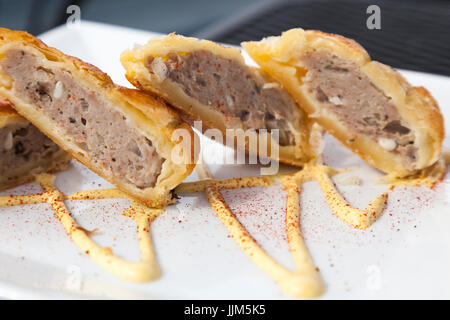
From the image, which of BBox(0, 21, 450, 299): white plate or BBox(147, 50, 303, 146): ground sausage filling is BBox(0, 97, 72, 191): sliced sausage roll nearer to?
BBox(0, 21, 450, 299): white plate

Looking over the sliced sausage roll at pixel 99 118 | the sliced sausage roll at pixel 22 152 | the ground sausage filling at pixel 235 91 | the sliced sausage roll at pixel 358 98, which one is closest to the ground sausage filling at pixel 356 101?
the sliced sausage roll at pixel 358 98

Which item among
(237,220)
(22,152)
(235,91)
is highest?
(235,91)

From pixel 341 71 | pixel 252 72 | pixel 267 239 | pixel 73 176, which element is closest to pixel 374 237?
pixel 267 239

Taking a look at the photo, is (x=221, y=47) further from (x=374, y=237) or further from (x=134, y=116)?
(x=374, y=237)

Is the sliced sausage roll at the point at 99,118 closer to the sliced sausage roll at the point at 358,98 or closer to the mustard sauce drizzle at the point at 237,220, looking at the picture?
the mustard sauce drizzle at the point at 237,220

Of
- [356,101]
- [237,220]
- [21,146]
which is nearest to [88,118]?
[21,146]

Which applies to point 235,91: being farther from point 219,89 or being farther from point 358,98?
point 358,98
